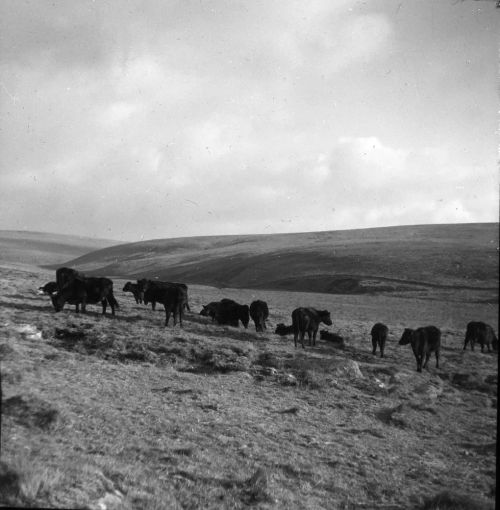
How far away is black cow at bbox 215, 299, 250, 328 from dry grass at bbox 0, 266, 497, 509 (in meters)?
4.39

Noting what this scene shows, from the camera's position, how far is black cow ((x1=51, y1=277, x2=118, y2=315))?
65.4 feet

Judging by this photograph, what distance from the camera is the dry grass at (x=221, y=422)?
282 inches

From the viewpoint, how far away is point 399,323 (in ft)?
106

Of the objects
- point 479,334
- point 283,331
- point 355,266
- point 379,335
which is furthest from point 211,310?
point 355,266

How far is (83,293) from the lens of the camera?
20.5m

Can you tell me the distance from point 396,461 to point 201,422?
4.05 m

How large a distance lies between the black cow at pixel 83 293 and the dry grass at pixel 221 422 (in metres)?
0.81

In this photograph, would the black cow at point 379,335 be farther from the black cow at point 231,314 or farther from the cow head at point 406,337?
the black cow at point 231,314

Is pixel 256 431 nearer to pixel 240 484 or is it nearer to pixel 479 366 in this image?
pixel 240 484

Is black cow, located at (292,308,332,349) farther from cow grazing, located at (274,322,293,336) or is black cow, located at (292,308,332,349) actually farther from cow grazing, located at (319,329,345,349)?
cow grazing, located at (274,322,293,336)

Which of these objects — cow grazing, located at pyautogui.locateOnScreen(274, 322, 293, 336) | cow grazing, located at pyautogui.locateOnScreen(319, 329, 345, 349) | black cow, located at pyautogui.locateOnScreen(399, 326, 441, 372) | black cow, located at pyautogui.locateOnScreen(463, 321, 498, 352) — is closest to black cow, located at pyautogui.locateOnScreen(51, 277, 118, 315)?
cow grazing, located at pyautogui.locateOnScreen(274, 322, 293, 336)

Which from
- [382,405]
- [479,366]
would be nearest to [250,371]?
[382,405]

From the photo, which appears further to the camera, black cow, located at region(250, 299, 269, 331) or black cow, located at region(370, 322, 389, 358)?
black cow, located at region(250, 299, 269, 331)

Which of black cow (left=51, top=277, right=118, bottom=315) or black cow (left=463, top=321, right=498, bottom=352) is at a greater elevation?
black cow (left=51, top=277, right=118, bottom=315)
